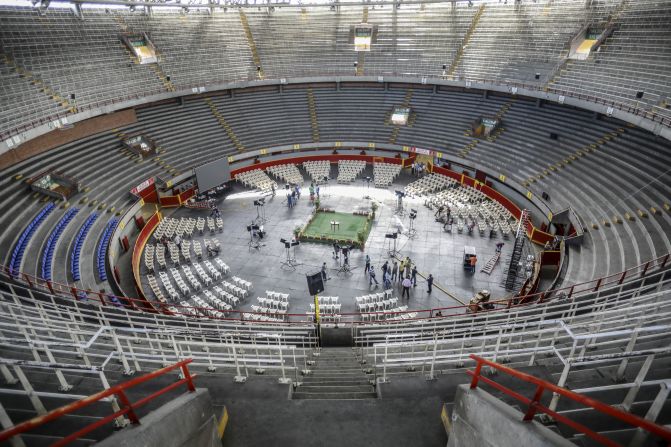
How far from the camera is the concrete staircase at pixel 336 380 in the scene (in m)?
7.88

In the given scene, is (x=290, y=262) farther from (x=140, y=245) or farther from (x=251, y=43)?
(x=251, y=43)

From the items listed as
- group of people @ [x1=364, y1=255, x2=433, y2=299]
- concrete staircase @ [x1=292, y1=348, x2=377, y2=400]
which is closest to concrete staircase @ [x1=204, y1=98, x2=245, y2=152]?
group of people @ [x1=364, y1=255, x2=433, y2=299]

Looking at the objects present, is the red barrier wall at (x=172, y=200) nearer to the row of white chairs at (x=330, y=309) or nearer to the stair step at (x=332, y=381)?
the row of white chairs at (x=330, y=309)

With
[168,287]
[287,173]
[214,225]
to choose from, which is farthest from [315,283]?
[287,173]

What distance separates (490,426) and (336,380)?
447 cm

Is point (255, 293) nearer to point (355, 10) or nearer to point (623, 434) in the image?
point (623, 434)

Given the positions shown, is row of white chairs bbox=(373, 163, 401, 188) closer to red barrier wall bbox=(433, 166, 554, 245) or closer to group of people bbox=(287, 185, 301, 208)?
red barrier wall bbox=(433, 166, 554, 245)

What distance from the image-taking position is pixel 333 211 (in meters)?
29.0

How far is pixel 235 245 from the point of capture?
25.0m

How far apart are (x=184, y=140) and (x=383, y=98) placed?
19.1m

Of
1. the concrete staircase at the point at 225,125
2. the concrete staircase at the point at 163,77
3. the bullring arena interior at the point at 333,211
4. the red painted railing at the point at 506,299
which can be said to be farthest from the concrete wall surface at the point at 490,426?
the concrete staircase at the point at 163,77

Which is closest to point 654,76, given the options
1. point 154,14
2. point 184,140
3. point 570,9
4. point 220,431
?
point 570,9

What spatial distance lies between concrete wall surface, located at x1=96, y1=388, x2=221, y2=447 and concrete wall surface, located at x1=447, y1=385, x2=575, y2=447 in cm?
366

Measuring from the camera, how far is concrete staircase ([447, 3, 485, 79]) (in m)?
36.2
